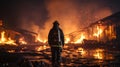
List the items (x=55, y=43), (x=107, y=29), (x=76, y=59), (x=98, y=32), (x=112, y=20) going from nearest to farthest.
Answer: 1. (x=55, y=43)
2. (x=76, y=59)
3. (x=112, y=20)
4. (x=107, y=29)
5. (x=98, y=32)

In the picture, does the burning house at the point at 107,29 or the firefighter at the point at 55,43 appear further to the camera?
the burning house at the point at 107,29

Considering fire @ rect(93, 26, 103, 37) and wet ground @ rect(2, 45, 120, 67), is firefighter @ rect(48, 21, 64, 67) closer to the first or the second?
wet ground @ rect(2, 45, 120, 67)

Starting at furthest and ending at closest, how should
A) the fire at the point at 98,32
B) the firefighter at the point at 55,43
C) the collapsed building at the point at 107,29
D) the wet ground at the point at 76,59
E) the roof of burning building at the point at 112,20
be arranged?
the fire at the point at 98,32, the roof of burning building at the point at 112,20, the collapsed building at the point at 107,29, the wet ground at the point at 76,59, the firefighter at the point at 55,43

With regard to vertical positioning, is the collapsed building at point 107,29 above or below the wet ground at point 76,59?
above

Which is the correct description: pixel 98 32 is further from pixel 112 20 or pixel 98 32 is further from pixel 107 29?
pixel 112 20

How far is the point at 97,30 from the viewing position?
4588cm

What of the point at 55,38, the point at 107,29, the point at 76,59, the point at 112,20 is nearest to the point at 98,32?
the point at 107,29

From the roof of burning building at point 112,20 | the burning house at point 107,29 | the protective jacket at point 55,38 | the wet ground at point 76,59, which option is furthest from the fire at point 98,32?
the protective jacket at point 55,38

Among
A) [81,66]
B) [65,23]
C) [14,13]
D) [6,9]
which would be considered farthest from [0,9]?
[81,66]

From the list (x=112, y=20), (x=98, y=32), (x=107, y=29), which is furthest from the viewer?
(x=98, y=32)

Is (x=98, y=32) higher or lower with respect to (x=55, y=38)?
higher

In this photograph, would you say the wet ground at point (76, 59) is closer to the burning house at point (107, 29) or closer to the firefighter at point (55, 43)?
the firefighter at point (55, 43)

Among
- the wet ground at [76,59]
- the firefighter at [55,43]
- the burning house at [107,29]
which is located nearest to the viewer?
the firefighter at [55,43]

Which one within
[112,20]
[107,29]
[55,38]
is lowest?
[55,38]
